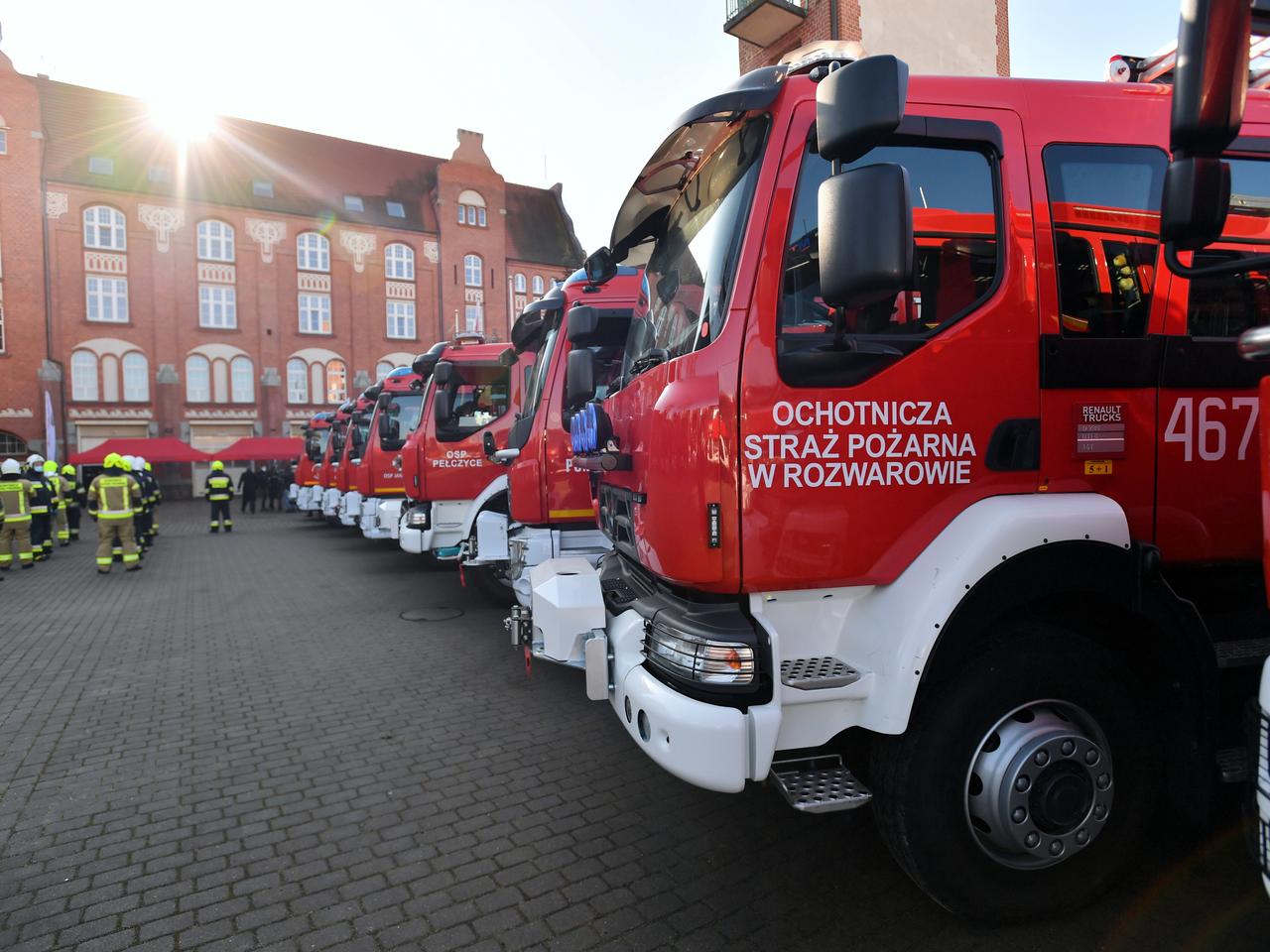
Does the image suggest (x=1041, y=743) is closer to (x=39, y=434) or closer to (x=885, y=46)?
(x=885, y=46)

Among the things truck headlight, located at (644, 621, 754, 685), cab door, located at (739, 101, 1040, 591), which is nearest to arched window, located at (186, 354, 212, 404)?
truck headlight, located at (644, 621, 754, 685)

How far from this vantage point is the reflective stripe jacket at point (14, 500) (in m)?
12.2

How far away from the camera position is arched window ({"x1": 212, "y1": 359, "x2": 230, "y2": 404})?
114 feet

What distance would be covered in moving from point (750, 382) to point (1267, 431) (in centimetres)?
137

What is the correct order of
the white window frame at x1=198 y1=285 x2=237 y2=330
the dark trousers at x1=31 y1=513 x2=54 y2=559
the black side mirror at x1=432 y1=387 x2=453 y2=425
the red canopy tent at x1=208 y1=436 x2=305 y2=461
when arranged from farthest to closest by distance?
the white window frame at x1=198 y1=285 x2=237 y2=330 < the red canopy tent at x1=208 y1=436 x2=305 y2=461 < the dark trousers at x1=31 y1=513 x2=54 y2=559 < the black side mirror at x1=432 y1=387 x2=453 y2=425

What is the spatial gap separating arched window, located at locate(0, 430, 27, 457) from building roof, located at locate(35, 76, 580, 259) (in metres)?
11.3

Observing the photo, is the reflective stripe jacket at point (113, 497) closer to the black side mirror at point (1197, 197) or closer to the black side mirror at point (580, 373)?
the black side mirror at point (580, 373)

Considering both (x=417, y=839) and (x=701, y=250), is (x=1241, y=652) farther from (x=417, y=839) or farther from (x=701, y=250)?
(x=417, y=839)

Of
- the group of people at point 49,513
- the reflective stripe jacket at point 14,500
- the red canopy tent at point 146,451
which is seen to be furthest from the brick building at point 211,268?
the reflective stripe jacket at point 14,500

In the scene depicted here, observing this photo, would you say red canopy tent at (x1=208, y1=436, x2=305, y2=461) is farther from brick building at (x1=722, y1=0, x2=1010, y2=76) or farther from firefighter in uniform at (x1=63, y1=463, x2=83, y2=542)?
brick building at (x1=722, y1=0, x2=1010, y2=76)

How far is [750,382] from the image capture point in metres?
2.41

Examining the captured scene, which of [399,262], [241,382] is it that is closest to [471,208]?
[399,262]

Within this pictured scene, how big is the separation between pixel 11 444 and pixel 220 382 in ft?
27.6

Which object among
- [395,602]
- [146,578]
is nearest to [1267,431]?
[395,602]
